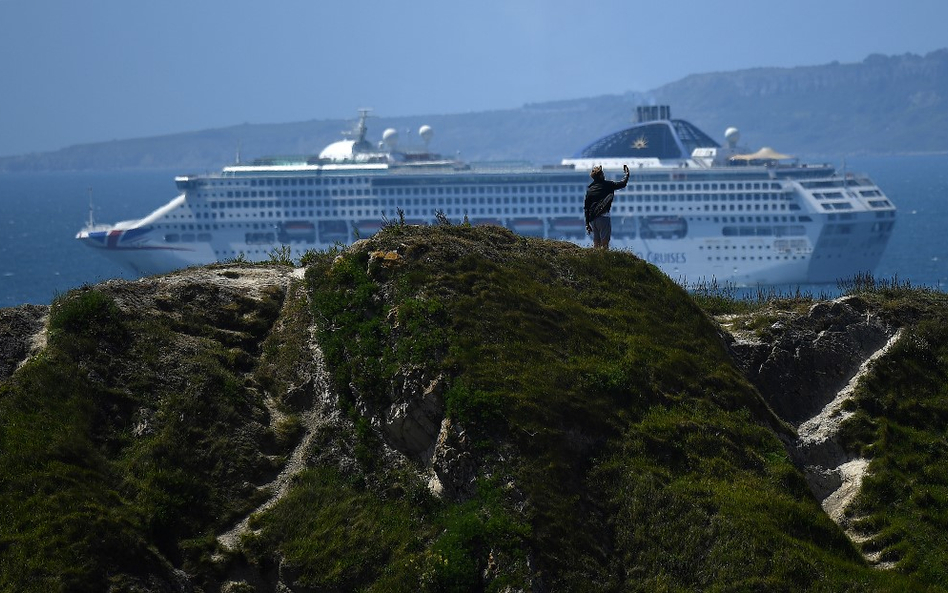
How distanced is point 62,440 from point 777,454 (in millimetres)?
6724

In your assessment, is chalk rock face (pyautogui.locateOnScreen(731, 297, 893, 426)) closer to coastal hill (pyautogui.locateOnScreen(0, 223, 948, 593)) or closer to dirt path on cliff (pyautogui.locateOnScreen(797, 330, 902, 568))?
coastal hill (pyautogui.locateOnScreen(0, 223, 948, 593))

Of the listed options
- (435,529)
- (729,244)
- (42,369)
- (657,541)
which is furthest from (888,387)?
(729,244)

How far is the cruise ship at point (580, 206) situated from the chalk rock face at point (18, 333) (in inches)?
2654

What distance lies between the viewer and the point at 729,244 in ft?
268


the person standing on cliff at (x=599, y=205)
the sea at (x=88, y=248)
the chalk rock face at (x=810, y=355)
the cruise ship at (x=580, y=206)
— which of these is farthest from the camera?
the cruise ship at (x=580, y=206)

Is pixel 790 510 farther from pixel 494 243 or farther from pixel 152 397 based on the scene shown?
pixel 152 397

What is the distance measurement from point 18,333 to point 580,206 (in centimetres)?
7465

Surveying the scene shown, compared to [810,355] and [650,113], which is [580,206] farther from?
[810,355]

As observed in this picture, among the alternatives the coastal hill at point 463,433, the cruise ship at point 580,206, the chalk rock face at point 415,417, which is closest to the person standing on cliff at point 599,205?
the coastal hill at point 463,433

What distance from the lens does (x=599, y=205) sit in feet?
51.3

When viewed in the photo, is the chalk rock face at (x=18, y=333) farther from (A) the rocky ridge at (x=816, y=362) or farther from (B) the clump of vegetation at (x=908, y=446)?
(B) the clump of vegetation at (x=908, y=446)

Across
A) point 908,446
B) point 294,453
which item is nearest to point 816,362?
point 908,446

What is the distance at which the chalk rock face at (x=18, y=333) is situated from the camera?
13.2m

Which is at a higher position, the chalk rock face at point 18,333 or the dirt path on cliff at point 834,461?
the chalk rock face at point 18,333
